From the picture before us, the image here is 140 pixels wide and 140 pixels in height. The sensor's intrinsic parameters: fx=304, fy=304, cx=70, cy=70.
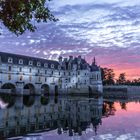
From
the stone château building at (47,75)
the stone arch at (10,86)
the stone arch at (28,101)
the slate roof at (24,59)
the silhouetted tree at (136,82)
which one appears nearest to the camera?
the stone arch at (28,101)

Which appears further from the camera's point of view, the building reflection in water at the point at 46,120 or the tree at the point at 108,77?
the tree at the point at 108,77

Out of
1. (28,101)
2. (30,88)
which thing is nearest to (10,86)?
(30,88)

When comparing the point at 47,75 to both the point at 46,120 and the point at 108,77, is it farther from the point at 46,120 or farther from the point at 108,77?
the point at 46,120

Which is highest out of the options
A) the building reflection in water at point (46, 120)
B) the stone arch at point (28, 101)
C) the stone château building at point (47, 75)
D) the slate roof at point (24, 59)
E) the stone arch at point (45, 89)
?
the slate roof at point (24, 59)

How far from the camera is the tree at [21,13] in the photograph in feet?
32.0

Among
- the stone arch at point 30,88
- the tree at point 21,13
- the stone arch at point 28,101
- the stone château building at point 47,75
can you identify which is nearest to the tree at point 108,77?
the stone château building at point 47,75

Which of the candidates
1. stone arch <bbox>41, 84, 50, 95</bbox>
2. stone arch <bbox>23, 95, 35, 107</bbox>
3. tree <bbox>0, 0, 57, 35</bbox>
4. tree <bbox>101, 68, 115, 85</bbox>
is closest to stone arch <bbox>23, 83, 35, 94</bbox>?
stone arch <bbox>41, 84, 50, 95</bbox>

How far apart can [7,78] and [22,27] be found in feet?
213

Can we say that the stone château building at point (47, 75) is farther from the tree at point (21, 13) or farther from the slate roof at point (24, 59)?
the tree at point (21, 13)

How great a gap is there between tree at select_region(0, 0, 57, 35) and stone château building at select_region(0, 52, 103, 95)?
6315 cm

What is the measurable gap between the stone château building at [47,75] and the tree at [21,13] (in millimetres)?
63146

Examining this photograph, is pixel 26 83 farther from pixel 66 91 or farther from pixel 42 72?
pixel 66 91

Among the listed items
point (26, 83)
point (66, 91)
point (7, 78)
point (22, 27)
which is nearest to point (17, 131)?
point (22, 27)

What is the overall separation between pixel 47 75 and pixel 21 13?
78.1 metres
